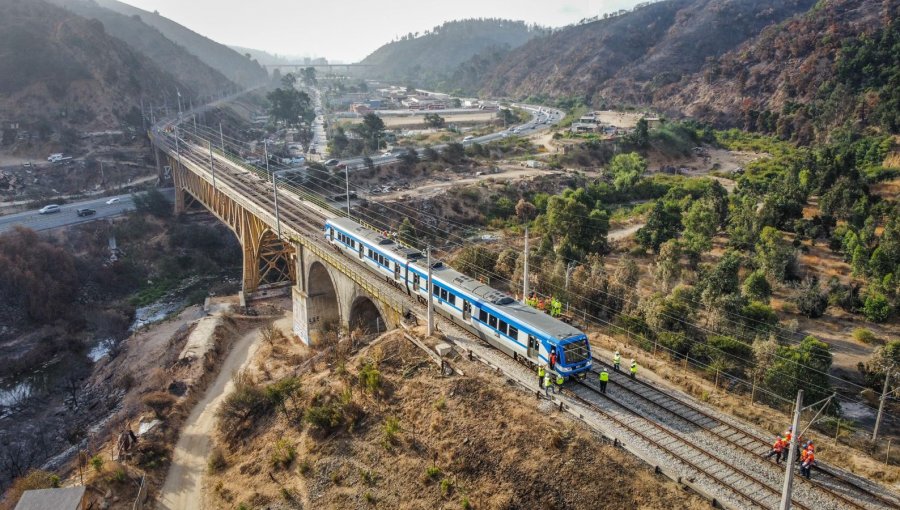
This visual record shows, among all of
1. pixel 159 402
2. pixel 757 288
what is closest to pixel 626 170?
pixel 757 288

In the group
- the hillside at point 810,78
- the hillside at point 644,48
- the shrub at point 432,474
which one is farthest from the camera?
the hillside at point 644,48

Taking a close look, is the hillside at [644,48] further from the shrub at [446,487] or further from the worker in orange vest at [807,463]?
the shrub at [446,487]

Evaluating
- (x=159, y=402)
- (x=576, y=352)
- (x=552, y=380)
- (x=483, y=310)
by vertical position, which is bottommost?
(x=159, y=402)

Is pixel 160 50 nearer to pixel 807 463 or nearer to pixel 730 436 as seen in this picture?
pixel 730 436

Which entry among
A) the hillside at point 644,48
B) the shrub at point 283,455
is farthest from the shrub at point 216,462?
the hillside at point 644,48

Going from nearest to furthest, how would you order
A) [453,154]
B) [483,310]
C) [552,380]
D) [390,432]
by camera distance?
[390,432]
[552,380]
[483,310]
[453,154]
